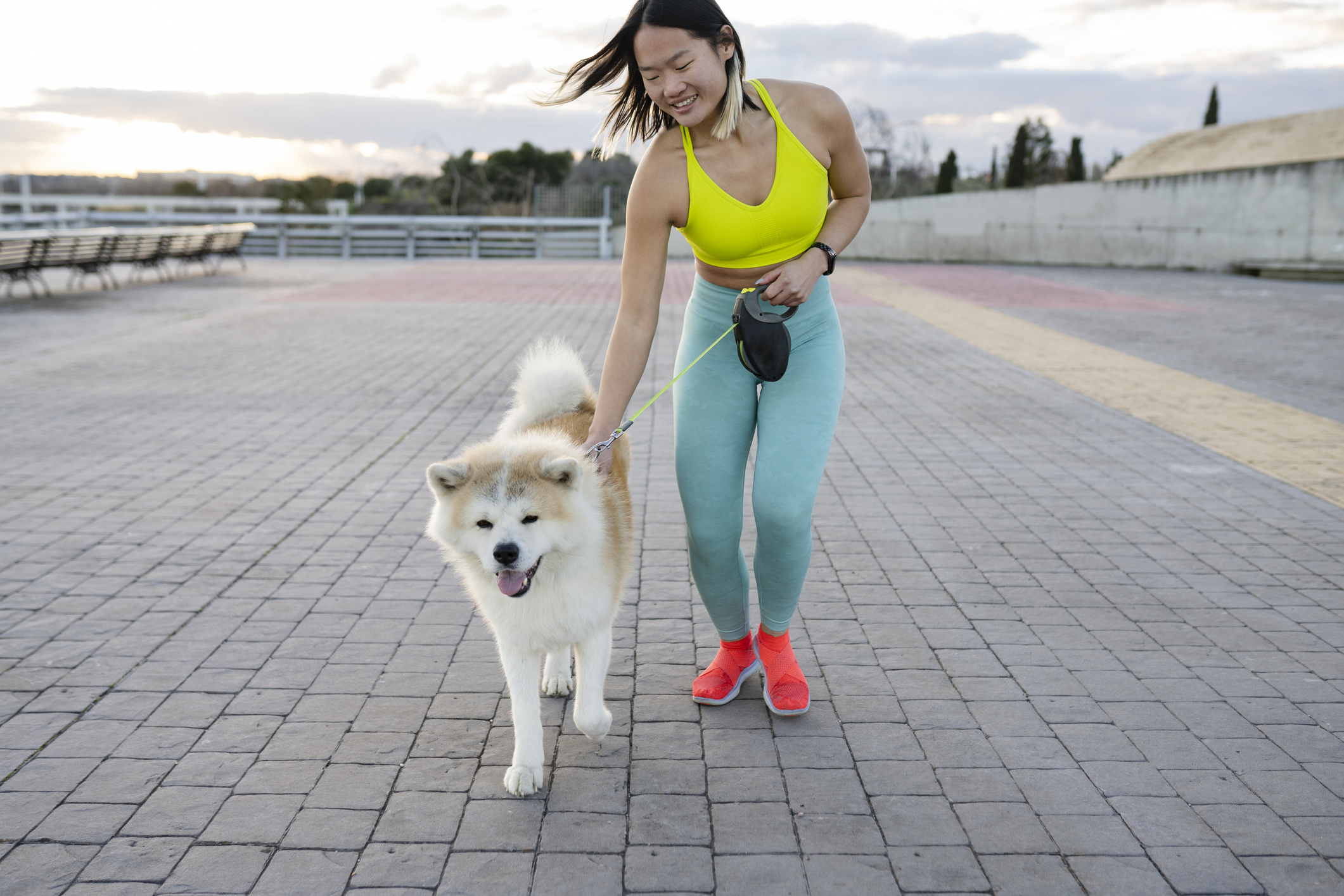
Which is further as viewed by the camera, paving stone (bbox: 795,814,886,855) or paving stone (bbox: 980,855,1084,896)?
paving stone (bbox: 795,814,886,855)

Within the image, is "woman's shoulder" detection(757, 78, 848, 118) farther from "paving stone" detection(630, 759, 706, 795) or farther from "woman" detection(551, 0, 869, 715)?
"paving stone" detection(630, 759, 706, 795)

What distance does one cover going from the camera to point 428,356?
38.3 feet

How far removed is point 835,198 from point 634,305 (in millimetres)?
895

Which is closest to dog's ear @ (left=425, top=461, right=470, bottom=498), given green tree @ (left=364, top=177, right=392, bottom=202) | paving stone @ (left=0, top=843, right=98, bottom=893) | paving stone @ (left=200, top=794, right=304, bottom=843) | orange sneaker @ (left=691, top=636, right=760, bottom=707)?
paving stone @ (left=200, top=794, right=304, bottom=843)

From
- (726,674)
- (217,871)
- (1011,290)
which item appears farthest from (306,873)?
(1011,290)

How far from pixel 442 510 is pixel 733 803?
50.7 inches

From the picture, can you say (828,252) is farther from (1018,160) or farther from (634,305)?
(1018,160)

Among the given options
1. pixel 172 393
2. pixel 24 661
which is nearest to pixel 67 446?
pixel 172 393

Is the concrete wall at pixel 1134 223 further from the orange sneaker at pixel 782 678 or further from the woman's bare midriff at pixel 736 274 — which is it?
the orange sneaker at pixel 782 678

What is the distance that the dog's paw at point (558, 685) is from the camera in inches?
150

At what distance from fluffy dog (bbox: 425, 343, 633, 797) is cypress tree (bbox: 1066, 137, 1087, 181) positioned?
112 ft

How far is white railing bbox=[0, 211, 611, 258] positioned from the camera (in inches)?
1183

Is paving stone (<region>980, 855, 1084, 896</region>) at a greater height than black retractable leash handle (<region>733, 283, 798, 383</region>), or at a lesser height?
lesser

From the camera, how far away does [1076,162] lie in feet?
108
